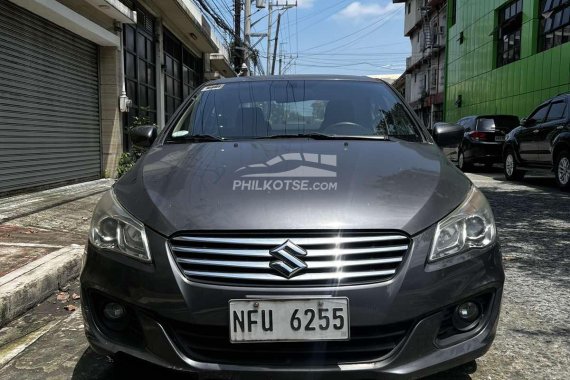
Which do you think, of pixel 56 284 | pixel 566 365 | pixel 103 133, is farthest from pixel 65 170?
pixel 566 365

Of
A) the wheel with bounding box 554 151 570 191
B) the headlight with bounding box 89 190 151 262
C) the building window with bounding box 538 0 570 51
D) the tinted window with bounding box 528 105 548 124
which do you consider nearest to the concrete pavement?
the headlight with bounding box 89 190 151 262

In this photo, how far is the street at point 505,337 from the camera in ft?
8.46

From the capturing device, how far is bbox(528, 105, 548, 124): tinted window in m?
10.1

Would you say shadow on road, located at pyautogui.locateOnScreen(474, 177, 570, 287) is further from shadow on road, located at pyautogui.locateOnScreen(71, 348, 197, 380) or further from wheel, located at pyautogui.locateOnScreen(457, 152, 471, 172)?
wheel, located at pyautogui.locateOnScreen(457, 152, 471, 172)

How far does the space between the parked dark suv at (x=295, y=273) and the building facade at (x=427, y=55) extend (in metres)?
31.7

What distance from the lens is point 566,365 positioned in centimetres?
262

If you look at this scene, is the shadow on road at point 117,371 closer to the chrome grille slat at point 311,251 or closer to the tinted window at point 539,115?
the chrome grille slat at point 311,251

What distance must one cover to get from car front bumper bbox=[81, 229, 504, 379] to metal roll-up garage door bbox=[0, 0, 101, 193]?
20.4 ft

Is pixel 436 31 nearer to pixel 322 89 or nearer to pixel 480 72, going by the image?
pixel 480 72

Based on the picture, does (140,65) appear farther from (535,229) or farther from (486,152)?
(535,229)

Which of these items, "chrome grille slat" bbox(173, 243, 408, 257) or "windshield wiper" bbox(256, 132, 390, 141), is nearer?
"chrome grille slat" bbox(173, 243, 408, 257)

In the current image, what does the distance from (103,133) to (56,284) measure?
286 inches

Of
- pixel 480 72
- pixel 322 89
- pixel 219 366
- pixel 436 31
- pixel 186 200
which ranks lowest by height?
pixel 219 366

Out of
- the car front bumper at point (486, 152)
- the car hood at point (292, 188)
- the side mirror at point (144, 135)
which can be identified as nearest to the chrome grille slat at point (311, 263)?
the car hood at point (292, 188)
